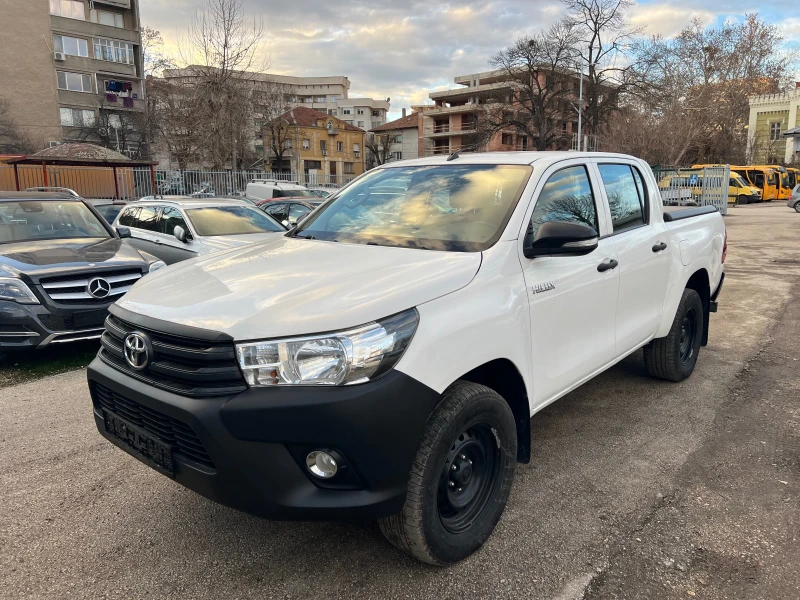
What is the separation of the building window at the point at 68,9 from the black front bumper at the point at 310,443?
201 ft

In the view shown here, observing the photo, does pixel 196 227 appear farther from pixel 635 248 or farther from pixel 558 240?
pixel 558 240

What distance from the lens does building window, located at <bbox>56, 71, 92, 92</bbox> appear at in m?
50.2

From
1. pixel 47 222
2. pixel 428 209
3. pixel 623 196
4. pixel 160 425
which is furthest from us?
pixel 47 222

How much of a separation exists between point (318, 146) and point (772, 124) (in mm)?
52295

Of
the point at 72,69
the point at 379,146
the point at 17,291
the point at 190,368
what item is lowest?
the point at 17,291

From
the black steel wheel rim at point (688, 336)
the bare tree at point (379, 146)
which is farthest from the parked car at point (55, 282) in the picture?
the bare tree at point (379, 146)

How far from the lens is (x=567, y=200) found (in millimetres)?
3463

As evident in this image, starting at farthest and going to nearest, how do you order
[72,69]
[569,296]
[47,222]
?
[72,69], [47,222], [569,296]

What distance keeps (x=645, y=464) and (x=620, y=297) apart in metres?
1.06

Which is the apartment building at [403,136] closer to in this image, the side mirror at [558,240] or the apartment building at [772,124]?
the apartment building at [772,124]

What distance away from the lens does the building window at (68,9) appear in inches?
1970

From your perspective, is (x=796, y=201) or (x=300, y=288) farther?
(x=796, y=201)

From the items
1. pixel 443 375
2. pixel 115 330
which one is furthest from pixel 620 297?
pixel 115 330

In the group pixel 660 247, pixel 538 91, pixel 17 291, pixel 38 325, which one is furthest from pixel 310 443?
→ pixel 538 91
